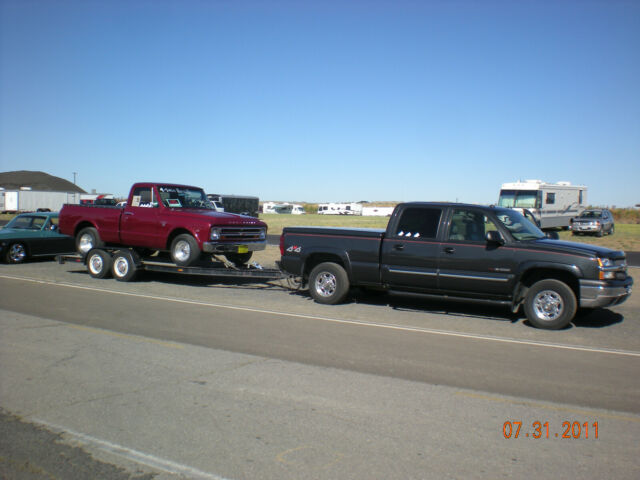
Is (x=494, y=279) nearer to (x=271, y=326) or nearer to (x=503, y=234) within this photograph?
(x=503, y=234)

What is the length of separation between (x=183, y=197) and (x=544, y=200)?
86.8 ft

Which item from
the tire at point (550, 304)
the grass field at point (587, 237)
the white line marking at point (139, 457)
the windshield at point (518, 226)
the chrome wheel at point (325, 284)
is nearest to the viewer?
the white line marking at point (139, 457)

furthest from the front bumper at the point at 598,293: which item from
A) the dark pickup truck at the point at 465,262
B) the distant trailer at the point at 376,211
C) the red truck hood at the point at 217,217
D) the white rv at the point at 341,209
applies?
the distant trailer at the point at 376,211

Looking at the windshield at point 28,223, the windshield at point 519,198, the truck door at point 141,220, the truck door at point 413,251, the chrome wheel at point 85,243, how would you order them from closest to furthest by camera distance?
the truck door at point 413,251
the truck door at point 141,220
the chrome wheel at point 85,243
the windshield at point 28,223
the windshield at point 519,198

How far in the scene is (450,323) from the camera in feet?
32.8

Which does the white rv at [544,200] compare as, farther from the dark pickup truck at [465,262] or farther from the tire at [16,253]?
the tire at [16,253]

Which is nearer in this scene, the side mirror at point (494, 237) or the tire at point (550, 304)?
the tire at point (550, 304)

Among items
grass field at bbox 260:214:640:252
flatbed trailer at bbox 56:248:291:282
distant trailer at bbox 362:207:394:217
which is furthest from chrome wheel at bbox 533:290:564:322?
distant trailer at bbox 362:207:394:217

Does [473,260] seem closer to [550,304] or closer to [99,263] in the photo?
[550,304]

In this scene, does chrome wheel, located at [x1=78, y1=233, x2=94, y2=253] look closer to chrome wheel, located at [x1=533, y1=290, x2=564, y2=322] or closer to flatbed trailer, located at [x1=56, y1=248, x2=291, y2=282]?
flatbed trailer, located at [x1=56, y1=248, x2=291, y2=282]

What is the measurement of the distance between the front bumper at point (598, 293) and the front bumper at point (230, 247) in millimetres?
7619

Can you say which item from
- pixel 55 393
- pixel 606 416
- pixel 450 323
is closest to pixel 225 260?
pixel 450 323

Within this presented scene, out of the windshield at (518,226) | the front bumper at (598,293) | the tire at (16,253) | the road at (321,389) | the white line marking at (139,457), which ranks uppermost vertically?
the windshield at (518,226)
